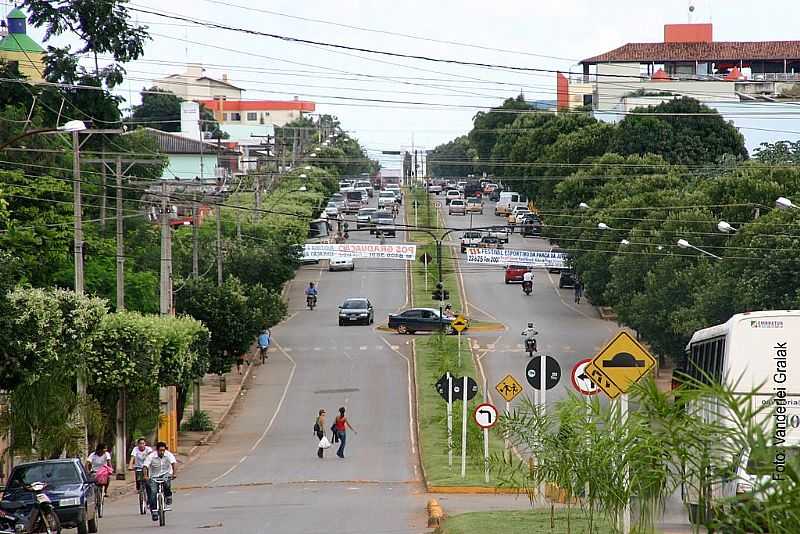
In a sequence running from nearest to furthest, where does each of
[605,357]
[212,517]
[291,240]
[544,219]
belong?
[605,357]
[212,517]
[291,240]
[544,219]

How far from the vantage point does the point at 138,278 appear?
5872cm

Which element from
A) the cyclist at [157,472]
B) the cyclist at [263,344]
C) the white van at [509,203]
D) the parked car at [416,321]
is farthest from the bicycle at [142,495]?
the white van at [509,203]

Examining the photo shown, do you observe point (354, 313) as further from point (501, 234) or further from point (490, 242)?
point (501, 234)

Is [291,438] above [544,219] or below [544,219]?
below

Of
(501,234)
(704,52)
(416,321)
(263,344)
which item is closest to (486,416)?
(263,344)

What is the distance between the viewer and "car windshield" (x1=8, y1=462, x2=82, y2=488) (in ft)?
84.9

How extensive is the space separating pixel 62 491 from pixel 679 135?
7708 cm

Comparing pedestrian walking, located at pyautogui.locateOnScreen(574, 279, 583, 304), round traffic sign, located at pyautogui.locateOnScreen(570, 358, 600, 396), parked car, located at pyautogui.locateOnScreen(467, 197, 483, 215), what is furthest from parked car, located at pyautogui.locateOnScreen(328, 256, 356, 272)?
round traffic sign, located at pyautogui.locateOnScreen(570, 358, 600, 396)

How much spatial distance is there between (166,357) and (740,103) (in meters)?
68.0

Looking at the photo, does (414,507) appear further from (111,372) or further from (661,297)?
(661,297)

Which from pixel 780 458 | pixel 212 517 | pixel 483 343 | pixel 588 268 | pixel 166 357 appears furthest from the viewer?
pixel 588 268

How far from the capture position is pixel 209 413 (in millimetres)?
55719

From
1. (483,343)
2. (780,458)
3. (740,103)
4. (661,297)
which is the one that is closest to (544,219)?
(740,103)

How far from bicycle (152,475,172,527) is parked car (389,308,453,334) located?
47.8 metres
